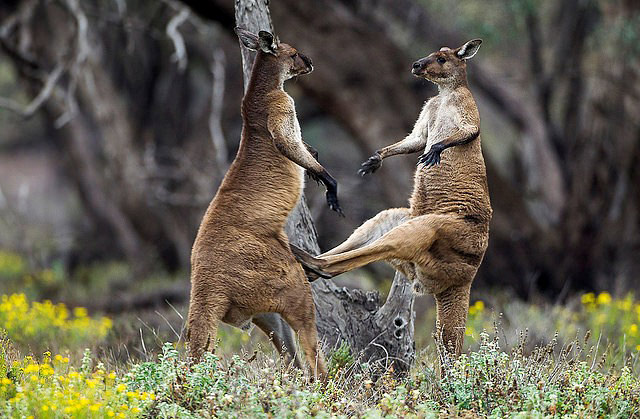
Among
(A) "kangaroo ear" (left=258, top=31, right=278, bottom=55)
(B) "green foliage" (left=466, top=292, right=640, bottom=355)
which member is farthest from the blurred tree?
(A) "kangaroo ear" (left=258, top=31, right=278, bottom=55)

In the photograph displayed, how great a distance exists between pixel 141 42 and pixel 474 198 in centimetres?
1287

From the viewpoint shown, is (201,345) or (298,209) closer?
(201,345)

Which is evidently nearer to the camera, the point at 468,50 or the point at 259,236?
the point at 259,236

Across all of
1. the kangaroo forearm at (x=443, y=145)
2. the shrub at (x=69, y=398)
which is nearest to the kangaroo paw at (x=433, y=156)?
the kangaroo forearm at (x=443, y=145)

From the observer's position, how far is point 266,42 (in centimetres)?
593

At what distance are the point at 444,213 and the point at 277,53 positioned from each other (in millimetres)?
1468

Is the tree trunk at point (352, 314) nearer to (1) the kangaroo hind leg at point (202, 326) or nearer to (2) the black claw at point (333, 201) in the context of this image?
(2) the black claw at point (333, 201)

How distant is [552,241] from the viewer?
13086mm

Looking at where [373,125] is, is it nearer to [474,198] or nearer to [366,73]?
[366,73]

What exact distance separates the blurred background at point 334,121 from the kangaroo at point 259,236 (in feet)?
8.24

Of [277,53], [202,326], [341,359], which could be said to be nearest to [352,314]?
[341,359]

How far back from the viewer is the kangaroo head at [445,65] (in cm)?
611

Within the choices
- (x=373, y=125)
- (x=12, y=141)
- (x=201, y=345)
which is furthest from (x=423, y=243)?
(x=12, y=141)

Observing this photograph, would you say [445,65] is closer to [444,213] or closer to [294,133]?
[444,213]
